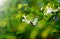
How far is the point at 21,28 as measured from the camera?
68.9 inches

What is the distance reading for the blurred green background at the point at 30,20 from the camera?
1711 mm

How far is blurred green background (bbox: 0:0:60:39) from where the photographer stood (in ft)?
5.61

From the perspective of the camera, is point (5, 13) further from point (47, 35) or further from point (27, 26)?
point (47, 35)

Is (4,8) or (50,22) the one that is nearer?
(50,22)

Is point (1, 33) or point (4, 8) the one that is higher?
point (4, 8)

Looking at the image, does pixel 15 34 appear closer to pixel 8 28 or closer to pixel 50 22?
pixel 8 28

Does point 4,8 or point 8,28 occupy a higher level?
point 4,8

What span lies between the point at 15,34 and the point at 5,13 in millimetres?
199

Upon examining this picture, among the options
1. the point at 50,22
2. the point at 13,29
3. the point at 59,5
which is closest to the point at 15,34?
the point at 13,29

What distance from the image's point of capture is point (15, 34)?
68.7 inches

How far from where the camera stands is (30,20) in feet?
5.72

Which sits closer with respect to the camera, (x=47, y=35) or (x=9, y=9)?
(x=47, y=35)

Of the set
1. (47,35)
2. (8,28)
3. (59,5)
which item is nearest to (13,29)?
(8,28)

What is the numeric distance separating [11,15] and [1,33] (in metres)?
0.16
